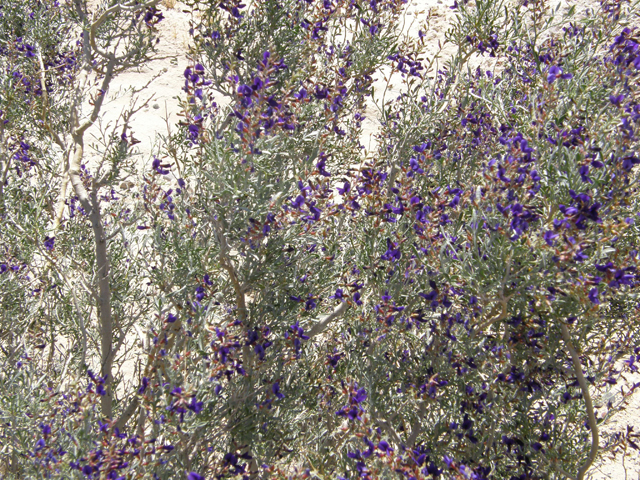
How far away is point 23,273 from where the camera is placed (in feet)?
15.9

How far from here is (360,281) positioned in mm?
3752

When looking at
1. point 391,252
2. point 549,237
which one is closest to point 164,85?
point 391,252

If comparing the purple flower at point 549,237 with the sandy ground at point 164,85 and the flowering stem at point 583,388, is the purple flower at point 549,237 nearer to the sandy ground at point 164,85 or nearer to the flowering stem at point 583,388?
the flowering stem at point 583,388

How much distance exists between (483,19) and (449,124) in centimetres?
96

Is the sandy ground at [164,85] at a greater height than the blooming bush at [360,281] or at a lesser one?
greater

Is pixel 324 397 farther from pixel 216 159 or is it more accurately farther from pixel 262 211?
pixel 216 159

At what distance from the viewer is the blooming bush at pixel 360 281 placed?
2.53 m

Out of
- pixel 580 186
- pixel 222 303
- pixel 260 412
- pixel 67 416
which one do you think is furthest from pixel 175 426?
pixel 580 186

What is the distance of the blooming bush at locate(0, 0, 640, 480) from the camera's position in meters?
2.53

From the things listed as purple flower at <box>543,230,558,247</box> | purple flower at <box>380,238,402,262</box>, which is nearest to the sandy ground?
purple flower at <box>380,238,402,262</box>

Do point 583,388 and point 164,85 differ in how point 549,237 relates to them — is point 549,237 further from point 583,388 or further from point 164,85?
point 164,85

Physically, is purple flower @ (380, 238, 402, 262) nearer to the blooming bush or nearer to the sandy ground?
the blooming bush

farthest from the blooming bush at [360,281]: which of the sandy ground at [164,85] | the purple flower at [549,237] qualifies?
the sandy ground at [164,85]

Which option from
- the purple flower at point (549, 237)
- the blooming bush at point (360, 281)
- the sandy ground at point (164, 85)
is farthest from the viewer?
the sandy ground at point (164, 85)
